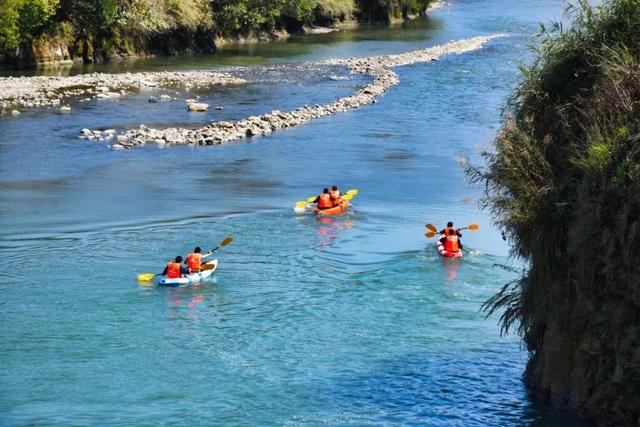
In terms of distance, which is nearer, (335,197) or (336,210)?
(336,210)

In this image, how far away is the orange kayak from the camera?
3094cm

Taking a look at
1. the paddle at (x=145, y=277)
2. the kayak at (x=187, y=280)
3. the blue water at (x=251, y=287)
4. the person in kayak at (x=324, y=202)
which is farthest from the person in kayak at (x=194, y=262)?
the person in kayak at (x=324, y=202)

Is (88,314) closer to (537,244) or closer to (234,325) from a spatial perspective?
(234,325)

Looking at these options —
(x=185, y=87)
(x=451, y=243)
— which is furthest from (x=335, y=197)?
(x=185, y=87)

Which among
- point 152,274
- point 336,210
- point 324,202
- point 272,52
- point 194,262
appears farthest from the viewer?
point 272,52

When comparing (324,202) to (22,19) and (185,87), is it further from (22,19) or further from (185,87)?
(22,19)

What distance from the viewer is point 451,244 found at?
89.5ft

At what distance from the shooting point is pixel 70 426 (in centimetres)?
1747

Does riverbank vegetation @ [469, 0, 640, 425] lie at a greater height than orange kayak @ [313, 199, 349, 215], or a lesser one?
greater

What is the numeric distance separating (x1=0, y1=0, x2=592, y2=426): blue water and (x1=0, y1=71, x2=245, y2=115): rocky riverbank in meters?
4.26

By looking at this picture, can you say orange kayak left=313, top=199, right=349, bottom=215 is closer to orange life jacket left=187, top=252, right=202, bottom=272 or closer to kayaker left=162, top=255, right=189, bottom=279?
orange life jacket left=187, top=252, right=202, bottom=272

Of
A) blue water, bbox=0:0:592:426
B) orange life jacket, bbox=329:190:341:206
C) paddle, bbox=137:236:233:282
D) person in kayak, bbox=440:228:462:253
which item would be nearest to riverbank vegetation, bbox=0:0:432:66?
blue water, bbox=0:0:592:426

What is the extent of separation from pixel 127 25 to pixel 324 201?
41495mm

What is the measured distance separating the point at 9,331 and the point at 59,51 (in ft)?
154
